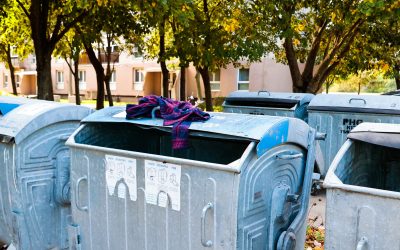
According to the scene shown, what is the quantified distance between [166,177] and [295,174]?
98 cm

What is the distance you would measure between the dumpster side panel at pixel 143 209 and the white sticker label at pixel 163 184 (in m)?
0.01

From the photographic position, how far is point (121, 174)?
3.01 metres

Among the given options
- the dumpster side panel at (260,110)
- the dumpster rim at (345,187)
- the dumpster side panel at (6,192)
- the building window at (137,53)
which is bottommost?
the dumpster side panel at (6,192)

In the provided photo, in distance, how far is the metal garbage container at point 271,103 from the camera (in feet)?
23.0

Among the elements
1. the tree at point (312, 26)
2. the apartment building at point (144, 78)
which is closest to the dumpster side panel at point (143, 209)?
the tree at point (312, 26)

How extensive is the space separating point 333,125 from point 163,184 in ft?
13.4

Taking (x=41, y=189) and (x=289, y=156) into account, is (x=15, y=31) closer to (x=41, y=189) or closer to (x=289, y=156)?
(x=41, y=189)

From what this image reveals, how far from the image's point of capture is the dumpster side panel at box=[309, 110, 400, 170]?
19.7ft

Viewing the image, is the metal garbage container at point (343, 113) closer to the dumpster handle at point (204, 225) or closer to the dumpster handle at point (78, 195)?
the dumpster handle at point (204, 225)

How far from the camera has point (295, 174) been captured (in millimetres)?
3111

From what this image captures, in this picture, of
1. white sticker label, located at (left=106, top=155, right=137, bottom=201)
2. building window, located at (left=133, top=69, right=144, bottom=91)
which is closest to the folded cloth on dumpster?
white sticker label, located at (left=106, top=155, right=137, bottom=201)

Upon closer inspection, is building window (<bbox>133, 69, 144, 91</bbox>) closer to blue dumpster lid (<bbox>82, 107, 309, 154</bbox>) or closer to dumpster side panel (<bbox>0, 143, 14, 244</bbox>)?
dumpster side panel (<bbox>0, 143, 14, 244</bbox>)

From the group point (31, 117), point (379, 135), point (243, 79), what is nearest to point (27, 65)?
point (243, 79)

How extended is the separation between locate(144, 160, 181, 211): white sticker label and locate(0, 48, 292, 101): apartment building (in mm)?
18097
